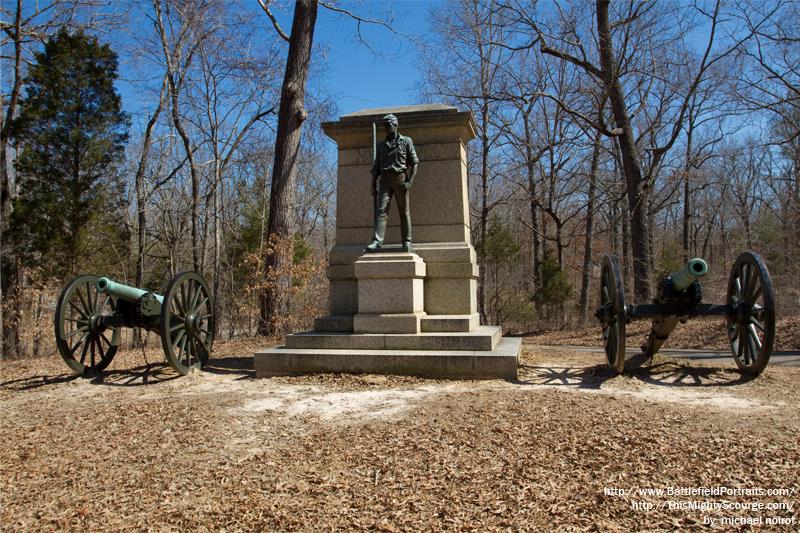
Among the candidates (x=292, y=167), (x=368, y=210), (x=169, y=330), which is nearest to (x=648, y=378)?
(x=368, y=210)

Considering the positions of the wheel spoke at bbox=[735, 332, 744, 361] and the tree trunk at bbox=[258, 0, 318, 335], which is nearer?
the wheel spoke at bbox=[735, 332, 744, 361]

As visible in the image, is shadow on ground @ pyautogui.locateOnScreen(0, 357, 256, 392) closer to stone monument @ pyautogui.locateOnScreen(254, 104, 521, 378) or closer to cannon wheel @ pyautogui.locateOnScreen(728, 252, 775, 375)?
stone monument @ pyautogui.locateOnScreen(254, 104, 521, 378)

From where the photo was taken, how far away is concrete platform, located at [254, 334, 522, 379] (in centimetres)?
604

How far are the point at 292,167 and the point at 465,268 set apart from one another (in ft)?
20.5

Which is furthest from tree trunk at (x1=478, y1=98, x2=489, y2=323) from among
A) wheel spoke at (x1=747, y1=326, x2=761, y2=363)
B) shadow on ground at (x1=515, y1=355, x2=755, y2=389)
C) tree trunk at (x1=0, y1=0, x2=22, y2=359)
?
tree trunk at (x1=0, y1=0, x2=22, y2=359)

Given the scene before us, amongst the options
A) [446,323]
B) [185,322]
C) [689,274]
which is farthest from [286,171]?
[689,274]

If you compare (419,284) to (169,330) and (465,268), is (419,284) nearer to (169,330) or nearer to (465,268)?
(465,268)

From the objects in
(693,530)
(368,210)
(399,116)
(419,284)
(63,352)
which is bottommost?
(693,530)

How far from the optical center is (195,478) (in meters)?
3.38

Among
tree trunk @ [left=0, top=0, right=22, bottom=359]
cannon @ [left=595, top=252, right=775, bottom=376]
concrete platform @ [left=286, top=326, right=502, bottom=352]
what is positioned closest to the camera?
cannon @ [left=595, top=252, right=775, bottom=376]

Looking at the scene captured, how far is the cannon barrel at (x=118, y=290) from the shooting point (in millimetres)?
6336

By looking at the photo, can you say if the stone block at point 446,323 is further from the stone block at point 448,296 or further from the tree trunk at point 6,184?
the tree trunk at point 6,184

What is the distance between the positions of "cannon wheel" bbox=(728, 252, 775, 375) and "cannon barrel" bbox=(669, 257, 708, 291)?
53cm

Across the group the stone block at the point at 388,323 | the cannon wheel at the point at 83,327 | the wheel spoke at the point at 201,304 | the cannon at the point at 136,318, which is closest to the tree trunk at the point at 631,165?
the stone block at the point at 388,323
